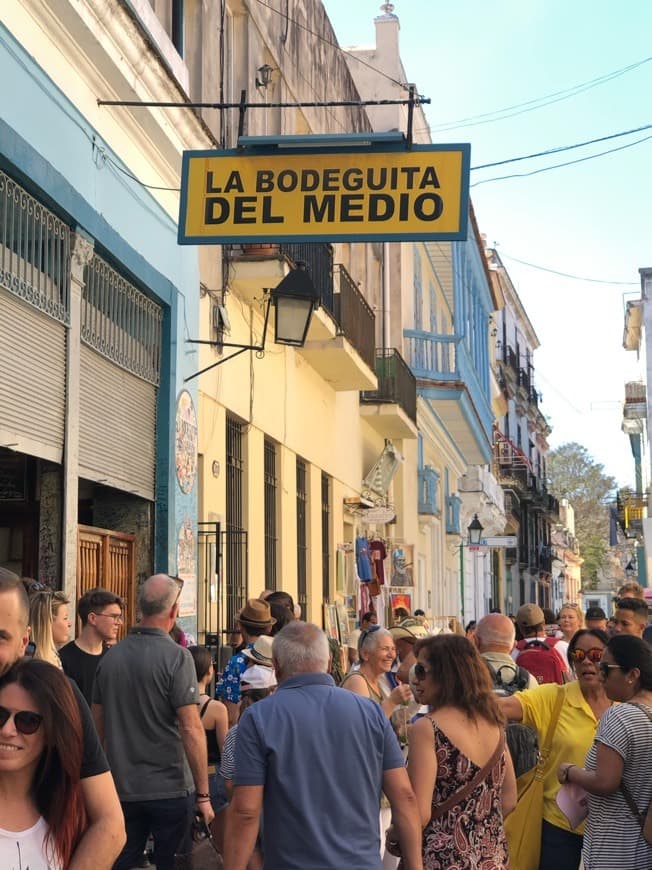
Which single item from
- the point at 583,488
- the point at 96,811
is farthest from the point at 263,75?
the point at 583,488

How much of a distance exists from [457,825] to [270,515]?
37.6 ft

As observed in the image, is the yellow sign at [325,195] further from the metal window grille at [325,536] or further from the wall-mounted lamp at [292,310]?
the metal window grille at [325,536]

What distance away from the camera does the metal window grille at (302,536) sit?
59.4 feet

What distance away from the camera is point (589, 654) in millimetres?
5988

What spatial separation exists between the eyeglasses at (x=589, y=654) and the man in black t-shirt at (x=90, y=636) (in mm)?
2528

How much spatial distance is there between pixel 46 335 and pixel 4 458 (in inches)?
54.5

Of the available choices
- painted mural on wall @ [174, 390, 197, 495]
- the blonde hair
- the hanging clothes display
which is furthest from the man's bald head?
the hanging clothes display

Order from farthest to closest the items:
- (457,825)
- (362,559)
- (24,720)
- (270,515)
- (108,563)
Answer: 1. (362,559)
2. (270,515)
3. (108,563)
4. (457,825)
5. (24,720)

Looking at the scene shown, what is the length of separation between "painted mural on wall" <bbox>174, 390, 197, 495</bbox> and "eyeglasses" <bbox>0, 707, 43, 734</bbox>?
8480mm

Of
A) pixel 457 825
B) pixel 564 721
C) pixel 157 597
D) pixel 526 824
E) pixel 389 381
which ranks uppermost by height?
pixel 389 381

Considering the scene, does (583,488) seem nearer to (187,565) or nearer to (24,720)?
(187,565)

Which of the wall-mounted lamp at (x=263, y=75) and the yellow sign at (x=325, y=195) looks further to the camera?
the wall-mounted lamp at (x=263, y=75)

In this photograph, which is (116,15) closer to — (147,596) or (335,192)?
(335,192)

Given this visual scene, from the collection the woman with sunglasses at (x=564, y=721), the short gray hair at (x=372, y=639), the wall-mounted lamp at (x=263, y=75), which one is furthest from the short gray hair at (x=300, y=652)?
the wall-mounted lamp at (x=263, y=75)
